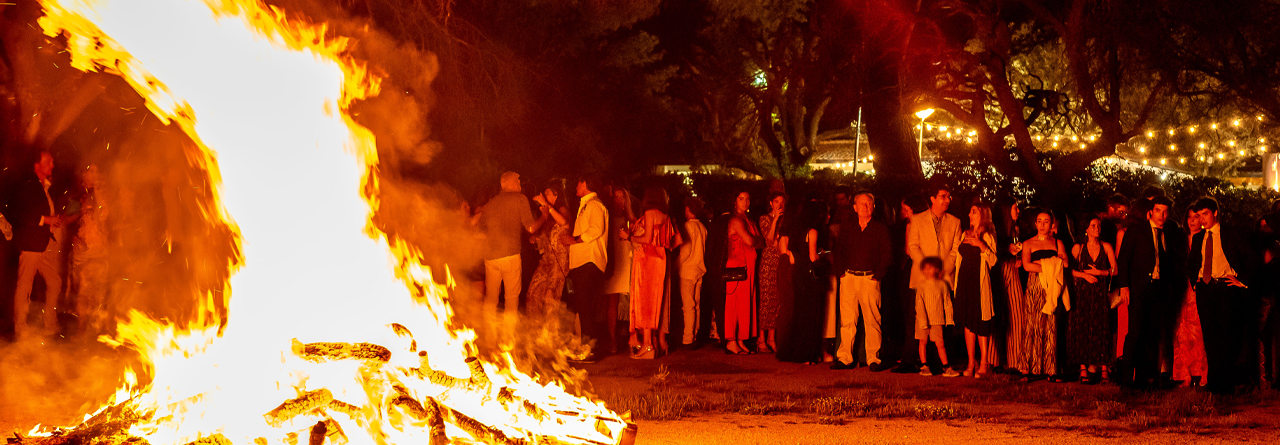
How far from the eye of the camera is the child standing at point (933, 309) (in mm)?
9398

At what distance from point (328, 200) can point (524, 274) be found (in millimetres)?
5095

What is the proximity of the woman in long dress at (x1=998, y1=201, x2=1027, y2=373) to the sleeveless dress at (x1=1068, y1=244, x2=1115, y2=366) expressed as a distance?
0.40m

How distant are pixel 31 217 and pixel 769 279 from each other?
23.1ft

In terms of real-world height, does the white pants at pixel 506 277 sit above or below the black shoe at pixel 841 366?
above

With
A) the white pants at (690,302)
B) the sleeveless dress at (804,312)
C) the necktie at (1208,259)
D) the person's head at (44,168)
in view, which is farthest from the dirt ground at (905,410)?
the person's head at (44,168)

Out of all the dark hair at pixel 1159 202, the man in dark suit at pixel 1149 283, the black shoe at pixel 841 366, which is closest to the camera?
the man in dark suit at pixel 1149 283

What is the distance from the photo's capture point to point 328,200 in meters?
6.14

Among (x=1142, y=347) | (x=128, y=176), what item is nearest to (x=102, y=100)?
(x=128, y=176)

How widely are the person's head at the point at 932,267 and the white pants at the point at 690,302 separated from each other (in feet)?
7.93

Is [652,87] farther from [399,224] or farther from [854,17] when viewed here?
[399,224]

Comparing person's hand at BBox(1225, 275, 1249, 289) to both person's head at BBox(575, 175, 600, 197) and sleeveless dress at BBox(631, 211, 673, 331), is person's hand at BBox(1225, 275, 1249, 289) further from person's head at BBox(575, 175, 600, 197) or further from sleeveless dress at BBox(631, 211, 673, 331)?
person's head at BBox(575, 175, 600, 197)

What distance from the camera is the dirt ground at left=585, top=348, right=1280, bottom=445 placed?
21.8ft

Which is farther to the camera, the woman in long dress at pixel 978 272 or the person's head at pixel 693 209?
the person's head at pixel 693 209

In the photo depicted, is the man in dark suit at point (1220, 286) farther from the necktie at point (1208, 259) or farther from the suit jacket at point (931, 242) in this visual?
the suit jacket at point (931, 242)
